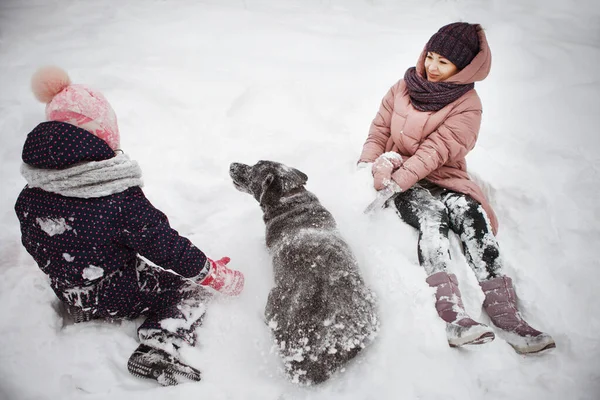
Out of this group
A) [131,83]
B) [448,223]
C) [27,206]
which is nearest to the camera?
[27,206]

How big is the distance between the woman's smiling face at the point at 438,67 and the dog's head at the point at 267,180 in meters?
1.47

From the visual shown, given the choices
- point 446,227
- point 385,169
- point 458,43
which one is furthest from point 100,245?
point 458,43

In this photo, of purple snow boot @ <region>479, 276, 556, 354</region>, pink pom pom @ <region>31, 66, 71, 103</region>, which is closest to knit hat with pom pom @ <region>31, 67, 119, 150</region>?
pink pom pom @ <region>31, 66, 71, 103</region>

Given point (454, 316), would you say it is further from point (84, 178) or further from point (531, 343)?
point (84, 178)

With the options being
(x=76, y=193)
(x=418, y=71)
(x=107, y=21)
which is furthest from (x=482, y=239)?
(x=107, y=21)

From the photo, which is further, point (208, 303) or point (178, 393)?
point (208, 303)

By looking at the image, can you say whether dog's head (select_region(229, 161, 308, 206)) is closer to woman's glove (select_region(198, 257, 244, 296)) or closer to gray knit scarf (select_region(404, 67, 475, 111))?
woman's glove (select_region(198, 257, 244, 296))

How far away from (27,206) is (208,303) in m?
1.31

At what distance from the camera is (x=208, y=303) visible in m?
2.40

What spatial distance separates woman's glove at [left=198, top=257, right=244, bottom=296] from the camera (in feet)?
7.33

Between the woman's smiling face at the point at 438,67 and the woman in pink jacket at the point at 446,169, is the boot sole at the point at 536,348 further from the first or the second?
the woman's smiling face at the point at 438,67

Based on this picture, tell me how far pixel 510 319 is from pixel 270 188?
2.13 metres

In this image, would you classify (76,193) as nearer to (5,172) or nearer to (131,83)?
(5,172)

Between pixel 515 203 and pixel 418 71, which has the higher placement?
pixel 418 71
